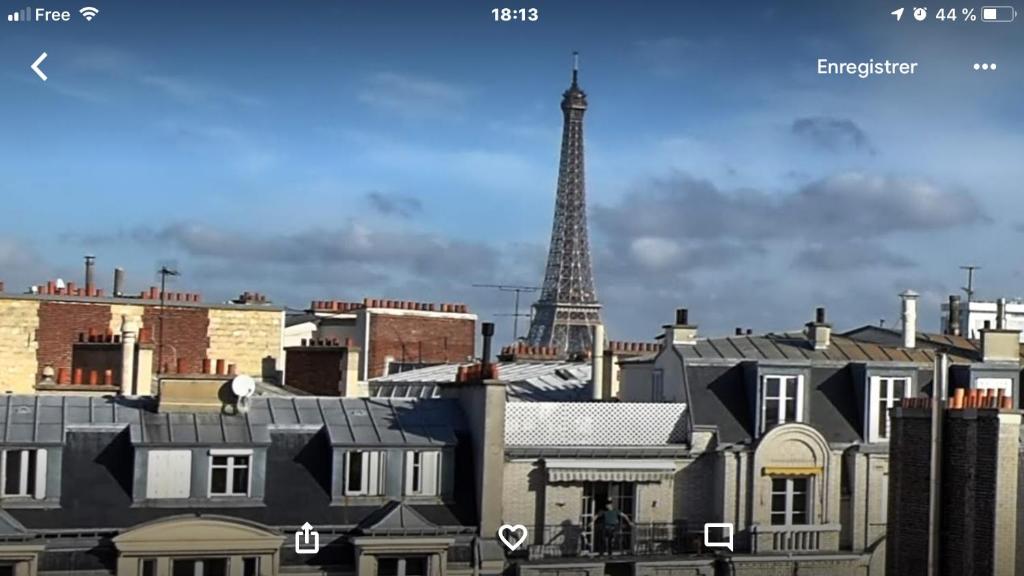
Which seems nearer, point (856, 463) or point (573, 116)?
point (856, 463)

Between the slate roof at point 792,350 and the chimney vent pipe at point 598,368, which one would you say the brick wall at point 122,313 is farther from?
the slate roof at point 792,350

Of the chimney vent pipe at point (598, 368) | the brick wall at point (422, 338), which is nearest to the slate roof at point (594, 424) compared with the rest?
the chimney vent pipe at point (598, 368)

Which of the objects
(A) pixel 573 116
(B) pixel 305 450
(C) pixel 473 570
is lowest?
(C) pixel 473 570

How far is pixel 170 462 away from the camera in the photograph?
3097 cm

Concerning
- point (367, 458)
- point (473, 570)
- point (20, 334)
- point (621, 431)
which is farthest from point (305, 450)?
point (20, 334)

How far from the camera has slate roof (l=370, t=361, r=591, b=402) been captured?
41406 millimetres

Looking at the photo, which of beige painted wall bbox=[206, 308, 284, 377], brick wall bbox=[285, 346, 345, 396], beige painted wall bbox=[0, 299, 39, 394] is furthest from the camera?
beige painted wall bbox=[206, 308, 284, 377]

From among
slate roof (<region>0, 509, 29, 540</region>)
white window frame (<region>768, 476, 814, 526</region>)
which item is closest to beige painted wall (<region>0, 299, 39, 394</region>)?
slate roof (<region>0, 509, 29, 540</region>)

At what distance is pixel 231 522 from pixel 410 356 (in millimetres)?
27855

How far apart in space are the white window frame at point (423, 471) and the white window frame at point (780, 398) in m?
7.05

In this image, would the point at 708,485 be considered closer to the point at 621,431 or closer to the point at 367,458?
the point at 621,431

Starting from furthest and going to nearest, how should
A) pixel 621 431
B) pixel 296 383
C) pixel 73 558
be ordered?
pixel 296 383 < pixel 621 431 < pixel 73 558

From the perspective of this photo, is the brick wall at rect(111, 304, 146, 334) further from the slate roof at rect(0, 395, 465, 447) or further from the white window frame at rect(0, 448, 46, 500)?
the white window frame at rect(0, 448, 46, 500)

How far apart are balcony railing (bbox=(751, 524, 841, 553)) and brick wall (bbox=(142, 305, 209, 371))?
56.4ft
